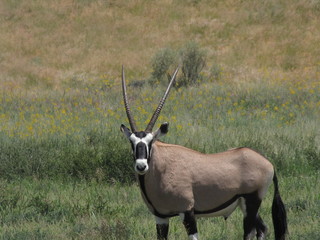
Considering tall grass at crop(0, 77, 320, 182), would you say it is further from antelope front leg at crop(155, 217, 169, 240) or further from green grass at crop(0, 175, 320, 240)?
antelope front leg at crop(155, 217, 169, 240)

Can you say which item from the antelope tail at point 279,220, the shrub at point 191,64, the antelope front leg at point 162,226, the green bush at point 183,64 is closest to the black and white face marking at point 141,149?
the antelope front leg at point 162,226

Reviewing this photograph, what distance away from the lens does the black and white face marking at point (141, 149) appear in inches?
202

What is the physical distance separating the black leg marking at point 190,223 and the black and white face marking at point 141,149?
2.21ft

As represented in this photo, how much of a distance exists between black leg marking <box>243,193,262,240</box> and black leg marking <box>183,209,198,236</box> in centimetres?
59

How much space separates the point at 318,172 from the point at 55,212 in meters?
4.59

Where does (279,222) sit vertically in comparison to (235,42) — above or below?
above

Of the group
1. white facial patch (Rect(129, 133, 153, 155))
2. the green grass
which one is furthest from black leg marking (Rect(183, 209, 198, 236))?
white facial patch (Rect(129, 133, 153, 155))

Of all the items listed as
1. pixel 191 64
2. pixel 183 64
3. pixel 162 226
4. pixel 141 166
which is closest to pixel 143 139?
pixel 141 166

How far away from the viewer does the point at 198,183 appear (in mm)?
5785

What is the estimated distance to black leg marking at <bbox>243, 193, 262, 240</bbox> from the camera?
5.86m

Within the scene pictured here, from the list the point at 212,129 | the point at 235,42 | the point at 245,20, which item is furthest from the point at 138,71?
the point at 212,129

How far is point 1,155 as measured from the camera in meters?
11.1

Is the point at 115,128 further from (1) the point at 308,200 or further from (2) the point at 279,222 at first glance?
(2) the point at 279,222

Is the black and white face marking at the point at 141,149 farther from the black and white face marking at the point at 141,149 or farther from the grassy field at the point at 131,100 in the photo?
the grassy field at the point at 131,100
